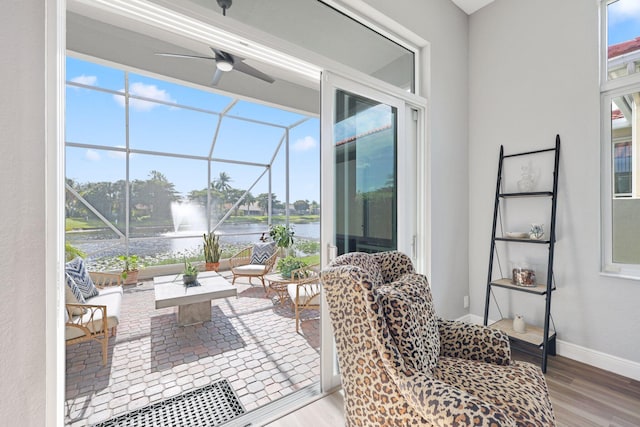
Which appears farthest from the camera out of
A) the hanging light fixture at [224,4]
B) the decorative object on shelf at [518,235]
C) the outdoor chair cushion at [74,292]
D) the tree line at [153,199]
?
the tree line at [153,199]

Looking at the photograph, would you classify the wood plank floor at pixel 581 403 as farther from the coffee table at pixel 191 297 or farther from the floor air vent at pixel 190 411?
the coffee table at pixel 191 297

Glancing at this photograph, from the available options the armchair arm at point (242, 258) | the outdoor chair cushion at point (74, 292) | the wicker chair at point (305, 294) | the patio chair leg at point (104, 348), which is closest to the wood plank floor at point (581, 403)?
the wicker chair at point (305, 294)

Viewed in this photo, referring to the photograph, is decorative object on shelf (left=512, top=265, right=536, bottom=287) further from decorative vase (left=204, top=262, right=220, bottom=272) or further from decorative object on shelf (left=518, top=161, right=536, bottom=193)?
decorative vase (left=204, top=262, right=220, bottom=272)

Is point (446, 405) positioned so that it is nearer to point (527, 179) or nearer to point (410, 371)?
point (410, 371)

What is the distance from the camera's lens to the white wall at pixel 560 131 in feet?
7.27

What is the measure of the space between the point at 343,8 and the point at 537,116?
191cm

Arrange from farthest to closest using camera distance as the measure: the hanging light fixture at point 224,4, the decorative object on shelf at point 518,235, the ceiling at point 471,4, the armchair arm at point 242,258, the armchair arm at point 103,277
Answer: the armchair arm at point 242,258
the armchair arm at point 103,277
the ceiling at point 471,4
the decorative object on shelf at point 518,235
the hanging light fixture at point 224,4

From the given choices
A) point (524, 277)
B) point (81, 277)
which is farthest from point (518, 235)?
point (81, 277)

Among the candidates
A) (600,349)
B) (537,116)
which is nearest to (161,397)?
(600,349)

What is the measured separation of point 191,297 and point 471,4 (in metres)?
4.10

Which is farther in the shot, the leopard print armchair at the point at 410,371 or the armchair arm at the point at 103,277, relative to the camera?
the armchair arm at the point at 103,277

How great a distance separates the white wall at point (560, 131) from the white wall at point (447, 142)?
15 centimetres
